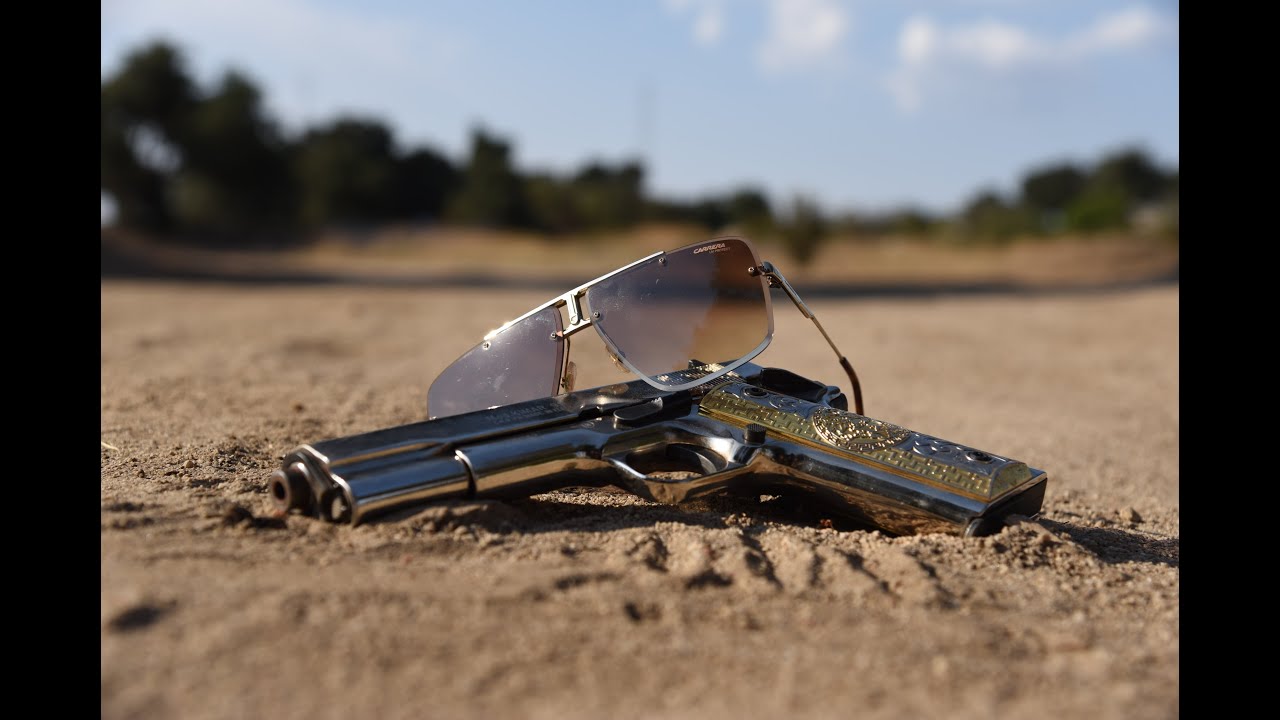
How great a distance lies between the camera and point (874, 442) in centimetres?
236

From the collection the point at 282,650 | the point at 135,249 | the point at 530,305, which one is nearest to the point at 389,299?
the point at 530,305

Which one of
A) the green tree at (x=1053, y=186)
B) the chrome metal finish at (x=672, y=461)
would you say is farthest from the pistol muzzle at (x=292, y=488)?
the green tree at (x=1053, y=186)

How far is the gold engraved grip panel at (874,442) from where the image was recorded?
2236 mm

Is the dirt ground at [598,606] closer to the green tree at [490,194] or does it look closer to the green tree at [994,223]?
the green tree at [994,223]

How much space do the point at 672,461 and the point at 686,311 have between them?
460 millimetres

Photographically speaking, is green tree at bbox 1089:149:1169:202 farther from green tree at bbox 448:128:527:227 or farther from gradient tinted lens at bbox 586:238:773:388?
gradient tinted lens at bbox 586:238:773:388

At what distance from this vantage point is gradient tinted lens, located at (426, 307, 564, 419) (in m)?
2.54

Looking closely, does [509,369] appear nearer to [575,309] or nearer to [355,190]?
[575,309]

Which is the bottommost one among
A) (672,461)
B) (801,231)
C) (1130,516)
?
(1130,516)

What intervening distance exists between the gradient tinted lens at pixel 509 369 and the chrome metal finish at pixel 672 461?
0.12m

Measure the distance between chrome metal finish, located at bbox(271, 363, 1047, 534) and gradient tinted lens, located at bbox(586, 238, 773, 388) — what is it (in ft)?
0.42

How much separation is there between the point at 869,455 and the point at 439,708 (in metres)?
1.27

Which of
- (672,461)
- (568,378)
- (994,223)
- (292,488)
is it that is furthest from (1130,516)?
(994,223)

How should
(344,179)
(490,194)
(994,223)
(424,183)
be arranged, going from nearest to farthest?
(994,223) → (490,194) → (344,179) → (424,183)
